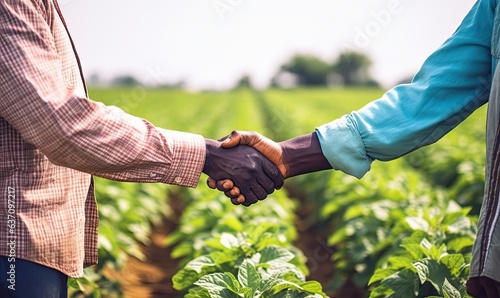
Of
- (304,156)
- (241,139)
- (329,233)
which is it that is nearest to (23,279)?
(241,139)

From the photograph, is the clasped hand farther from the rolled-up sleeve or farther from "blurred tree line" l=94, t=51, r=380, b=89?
"blurred tree line" l=94, t=51, r=380, b=89

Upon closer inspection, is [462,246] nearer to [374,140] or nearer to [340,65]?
[374,140]

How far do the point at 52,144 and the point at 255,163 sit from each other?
107 centimetres

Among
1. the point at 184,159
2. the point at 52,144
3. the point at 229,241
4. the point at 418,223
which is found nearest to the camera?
the point at 52,144

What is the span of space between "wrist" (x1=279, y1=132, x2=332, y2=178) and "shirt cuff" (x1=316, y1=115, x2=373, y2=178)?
0.05 metres

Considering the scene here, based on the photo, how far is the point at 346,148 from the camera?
2838mm

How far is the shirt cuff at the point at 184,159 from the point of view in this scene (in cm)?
259

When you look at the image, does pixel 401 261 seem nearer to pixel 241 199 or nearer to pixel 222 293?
pixel 241 199

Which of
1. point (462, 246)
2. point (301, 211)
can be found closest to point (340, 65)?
point (301, 211)

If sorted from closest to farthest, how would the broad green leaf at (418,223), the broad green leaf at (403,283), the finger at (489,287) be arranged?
the finger at (489,287) < the broad green leaf at (403,283) < the broad green leaf at (418,223)

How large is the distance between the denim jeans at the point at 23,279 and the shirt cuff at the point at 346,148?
129 centimetres

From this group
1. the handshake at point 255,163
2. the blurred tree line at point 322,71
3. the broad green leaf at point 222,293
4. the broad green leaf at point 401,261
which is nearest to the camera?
the broad green leaf at point 222,293

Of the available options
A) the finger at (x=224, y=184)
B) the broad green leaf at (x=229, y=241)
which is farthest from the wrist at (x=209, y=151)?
the broad green leaf at (x=229, y=241)

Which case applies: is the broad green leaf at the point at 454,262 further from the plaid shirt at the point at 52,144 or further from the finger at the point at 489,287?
the plaid shirt at the point at 52,144
